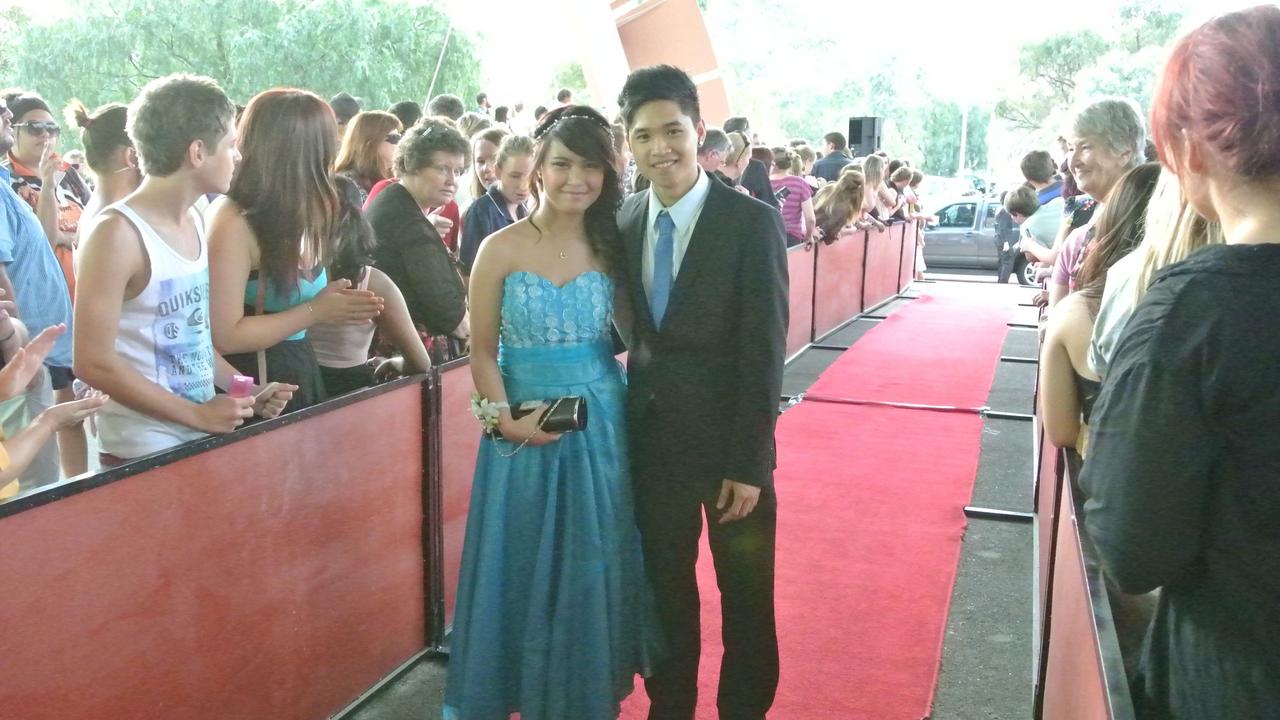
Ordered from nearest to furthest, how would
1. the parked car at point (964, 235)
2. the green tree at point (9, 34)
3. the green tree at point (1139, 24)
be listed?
the parked car at point (964, 235), the green tree at point (9, 34), the green tree at point (1139, 24)

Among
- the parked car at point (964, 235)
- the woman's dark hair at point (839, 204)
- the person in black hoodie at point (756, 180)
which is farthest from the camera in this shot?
the parked car at point (964, 235)

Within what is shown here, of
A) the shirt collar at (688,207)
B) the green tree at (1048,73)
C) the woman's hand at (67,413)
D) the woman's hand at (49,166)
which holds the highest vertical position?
the green tree at (1048,73)

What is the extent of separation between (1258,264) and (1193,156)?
0.19 meters

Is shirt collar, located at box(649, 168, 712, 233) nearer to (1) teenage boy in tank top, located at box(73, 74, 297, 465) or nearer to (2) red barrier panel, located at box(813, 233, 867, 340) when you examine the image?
(1) teenage boy in tank top, located at box(73, 74, 297, 465)

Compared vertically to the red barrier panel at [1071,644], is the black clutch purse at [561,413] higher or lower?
higher

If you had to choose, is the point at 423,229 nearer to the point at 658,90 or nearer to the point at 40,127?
the point at 658,90

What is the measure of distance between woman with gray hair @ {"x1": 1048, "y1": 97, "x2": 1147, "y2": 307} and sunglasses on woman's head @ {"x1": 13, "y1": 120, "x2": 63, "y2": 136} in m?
5.19

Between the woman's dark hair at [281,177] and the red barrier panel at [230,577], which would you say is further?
the woman's dark hair at [281,177]

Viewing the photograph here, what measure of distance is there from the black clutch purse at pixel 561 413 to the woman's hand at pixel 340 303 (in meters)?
0.56

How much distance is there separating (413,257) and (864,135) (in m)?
14.6

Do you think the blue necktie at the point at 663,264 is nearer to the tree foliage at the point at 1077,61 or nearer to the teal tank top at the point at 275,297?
the teal tank top at the point at 275,297

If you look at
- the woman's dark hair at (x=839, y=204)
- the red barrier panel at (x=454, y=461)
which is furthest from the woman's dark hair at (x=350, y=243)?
the woman's dark hair at (x=839, y=204)

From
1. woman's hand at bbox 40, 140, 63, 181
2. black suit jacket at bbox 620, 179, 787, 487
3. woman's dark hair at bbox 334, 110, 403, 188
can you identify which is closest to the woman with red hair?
black suit jacket at bbox 620, 179, 787, 487

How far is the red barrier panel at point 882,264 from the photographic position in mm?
12148
